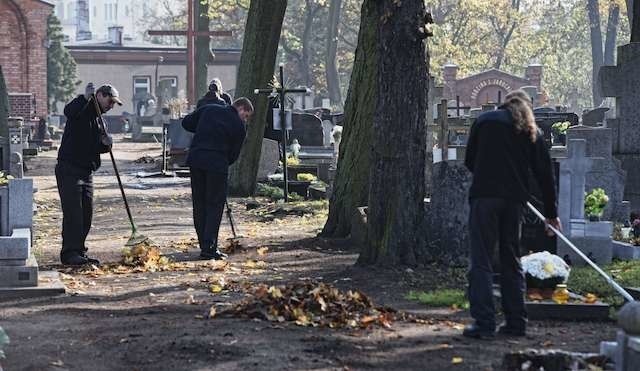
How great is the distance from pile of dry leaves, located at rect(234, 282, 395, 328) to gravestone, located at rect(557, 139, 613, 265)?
4.34 metres

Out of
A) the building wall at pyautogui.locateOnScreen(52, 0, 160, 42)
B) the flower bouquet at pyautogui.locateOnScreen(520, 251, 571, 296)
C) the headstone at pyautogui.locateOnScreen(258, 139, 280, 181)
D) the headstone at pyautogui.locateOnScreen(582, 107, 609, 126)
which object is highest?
the building wall at pyautogui.locateOnScreen(52, 0, 160, 42)

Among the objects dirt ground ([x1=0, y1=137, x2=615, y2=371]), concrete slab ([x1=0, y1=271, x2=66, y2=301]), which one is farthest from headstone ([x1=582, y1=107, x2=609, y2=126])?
concrete slab ([x1=0, y1=271, x2=66, y2=301])

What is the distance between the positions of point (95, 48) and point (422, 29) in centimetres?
7932

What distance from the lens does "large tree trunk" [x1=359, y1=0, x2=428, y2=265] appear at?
1331cm

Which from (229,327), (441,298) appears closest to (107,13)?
(441,298)

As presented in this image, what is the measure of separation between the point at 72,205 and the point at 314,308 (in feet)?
15.6

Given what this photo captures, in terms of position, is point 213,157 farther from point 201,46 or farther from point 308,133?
point 201,46

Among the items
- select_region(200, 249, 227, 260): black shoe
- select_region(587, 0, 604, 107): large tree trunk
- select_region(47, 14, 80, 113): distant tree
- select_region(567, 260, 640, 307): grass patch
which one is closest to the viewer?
select_region(567, 260, 640, 307): grass patch

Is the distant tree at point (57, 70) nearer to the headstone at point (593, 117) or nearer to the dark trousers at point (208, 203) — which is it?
the headstone at point (593, 117)

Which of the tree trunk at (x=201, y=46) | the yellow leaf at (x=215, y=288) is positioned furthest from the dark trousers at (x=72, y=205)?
the tree trunk at (x=201, y=46)

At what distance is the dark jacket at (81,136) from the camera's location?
47.1 feet

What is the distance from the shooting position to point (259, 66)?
24.2m

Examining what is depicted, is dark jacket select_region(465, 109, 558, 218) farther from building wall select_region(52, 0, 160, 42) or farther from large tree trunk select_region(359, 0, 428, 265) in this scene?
building wall select_region(52, 0, 160, 42)

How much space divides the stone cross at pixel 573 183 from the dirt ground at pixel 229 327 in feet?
6.24
